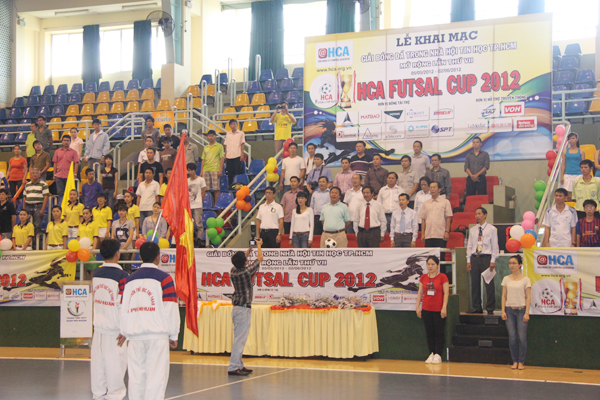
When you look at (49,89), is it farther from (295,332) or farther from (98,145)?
(295,332)

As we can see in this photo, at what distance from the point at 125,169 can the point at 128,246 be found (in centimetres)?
565

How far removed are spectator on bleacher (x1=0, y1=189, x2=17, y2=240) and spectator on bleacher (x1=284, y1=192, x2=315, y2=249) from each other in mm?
6980

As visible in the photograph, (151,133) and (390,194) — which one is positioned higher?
(151,133)

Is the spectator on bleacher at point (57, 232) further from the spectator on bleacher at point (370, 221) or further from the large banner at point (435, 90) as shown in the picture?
the spectator on bleacher at point (370, 221)

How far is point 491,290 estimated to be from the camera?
11391 mm

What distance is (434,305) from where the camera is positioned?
10492 millimetres

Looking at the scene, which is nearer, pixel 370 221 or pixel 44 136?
pixel 370 221

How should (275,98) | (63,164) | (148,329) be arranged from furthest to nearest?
(275,98)
(63,164)
(148,329)

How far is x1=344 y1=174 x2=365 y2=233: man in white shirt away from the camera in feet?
42.0

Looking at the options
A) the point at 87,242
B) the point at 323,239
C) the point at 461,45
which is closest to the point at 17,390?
the point at 87,242

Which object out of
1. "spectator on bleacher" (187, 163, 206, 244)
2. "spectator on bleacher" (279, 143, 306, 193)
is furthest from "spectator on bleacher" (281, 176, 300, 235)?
"spectator on bleacher" (187, 163, 206, 244)

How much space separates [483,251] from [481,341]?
159 cm

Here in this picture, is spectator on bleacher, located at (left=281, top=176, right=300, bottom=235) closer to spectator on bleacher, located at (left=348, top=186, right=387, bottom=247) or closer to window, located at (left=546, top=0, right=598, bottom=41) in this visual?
spectator on bleacher, located at (left=348, top=186, right=387, bottom=247)

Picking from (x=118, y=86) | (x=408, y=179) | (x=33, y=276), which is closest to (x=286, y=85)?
(x=118, y=86)
